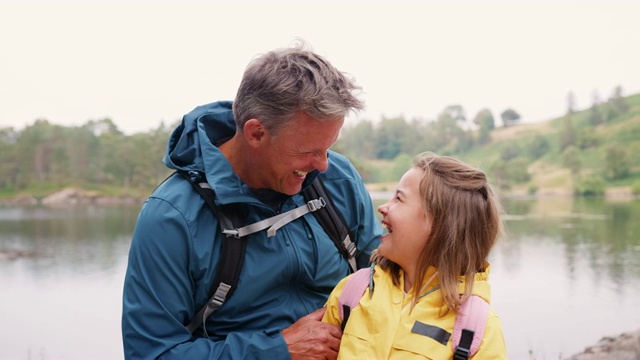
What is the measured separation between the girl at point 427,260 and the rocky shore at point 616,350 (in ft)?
24.8

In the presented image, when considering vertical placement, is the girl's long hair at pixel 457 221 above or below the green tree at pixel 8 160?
above

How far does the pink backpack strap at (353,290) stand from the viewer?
185 cm

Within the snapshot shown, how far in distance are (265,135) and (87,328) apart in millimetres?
16594

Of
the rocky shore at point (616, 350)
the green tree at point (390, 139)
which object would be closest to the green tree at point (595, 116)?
the green tree at point (390, 139)

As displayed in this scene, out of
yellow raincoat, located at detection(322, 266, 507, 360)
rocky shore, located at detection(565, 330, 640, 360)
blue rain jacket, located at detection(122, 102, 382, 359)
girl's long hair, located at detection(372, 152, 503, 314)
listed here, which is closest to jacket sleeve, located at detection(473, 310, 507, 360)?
yellow raincoat, located at detection(322, 266, 507, 360)

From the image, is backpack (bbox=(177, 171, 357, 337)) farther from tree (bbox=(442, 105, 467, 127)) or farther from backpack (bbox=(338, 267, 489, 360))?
tree (bbox=(442, 105, 467, 127))

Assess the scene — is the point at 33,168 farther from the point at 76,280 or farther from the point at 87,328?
the point at 87,328

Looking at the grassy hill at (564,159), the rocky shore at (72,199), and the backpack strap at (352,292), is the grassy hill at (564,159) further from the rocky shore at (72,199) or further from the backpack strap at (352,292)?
the backpack strap at (352,292)

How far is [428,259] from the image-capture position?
181 cm

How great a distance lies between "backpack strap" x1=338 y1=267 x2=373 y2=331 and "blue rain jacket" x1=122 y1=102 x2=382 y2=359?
149 mm

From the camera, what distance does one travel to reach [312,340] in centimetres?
177

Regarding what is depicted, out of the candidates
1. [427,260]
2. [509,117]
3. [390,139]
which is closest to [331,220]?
[427,260]

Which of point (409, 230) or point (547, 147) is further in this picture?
point (547, 147)

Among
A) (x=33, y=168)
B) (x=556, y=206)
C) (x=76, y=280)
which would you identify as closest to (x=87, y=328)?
(x=76, y=280)
